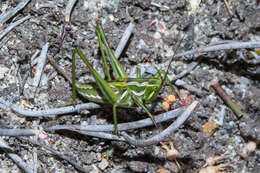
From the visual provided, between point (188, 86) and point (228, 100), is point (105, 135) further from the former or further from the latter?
point (228, 100)

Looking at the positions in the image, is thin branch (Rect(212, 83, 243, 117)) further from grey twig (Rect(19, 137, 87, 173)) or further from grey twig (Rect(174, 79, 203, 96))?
grey twig (Rect(19, 137, 87, 173))

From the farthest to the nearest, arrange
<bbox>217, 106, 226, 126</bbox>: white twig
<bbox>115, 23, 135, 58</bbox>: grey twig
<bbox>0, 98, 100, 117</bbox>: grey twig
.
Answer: <bbox>217, 106, 226, 126</bbox>: white twig < <bbox>115, 23, 135, 58</bbox>: grey twig < <bbox>0, 98, 100, 117</bbox>: grey twig

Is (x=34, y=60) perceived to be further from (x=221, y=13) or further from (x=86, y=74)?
(x=221, y=13)

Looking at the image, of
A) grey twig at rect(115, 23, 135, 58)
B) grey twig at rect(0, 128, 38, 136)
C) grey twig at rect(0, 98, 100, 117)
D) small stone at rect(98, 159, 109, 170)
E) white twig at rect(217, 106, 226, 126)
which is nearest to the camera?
grey twig at rect(0, 128, 38, 136)

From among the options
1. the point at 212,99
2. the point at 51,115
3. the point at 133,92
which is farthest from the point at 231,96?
the point at 51,115

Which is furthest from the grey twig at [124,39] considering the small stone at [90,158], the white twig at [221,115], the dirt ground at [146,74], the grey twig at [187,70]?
the white twig at [221,115]

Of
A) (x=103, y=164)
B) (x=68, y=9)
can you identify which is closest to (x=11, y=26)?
(x=68, y=9)

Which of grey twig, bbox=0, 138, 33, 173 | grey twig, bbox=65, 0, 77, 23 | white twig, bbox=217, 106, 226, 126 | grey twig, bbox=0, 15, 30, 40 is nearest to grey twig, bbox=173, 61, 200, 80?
white twig, bbox=217, 106, 226, 126
